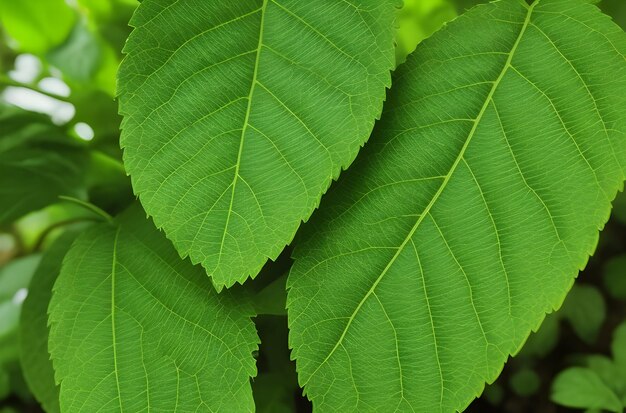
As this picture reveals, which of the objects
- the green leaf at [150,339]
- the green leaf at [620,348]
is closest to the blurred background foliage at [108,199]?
the green leaf at [620,348]

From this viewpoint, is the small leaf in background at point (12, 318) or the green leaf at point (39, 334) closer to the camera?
the green leaf at point (39, 334)

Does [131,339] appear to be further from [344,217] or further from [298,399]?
[298,399]

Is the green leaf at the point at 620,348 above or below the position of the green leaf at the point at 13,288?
below

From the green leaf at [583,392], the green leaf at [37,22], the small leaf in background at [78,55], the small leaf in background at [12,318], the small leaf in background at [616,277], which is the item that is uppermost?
the green leaf at [37,22]

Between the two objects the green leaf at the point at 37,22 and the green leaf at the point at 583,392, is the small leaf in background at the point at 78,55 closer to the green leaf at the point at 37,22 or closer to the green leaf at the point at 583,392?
Result: the green leaf at the point at 37,22

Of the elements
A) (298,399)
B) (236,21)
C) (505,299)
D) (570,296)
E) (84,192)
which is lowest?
(570,296)

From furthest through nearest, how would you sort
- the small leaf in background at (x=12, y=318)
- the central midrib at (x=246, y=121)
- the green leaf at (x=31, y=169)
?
the small leaf in background at (x=12, y=318) < the green leaf at (x=31, y=169) < the central midrib at (x=246, y=121)

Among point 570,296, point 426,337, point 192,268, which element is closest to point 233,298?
point 192,268
